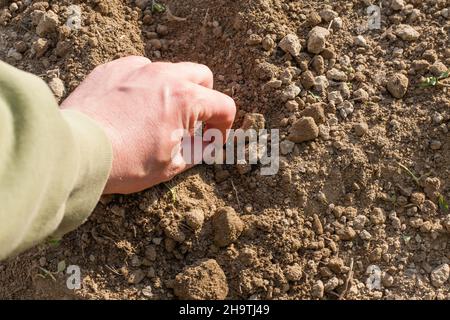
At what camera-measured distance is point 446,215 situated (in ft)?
6.34

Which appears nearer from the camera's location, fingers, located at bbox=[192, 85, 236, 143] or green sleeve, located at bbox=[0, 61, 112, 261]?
green sleeve, located at bbox=[0, 61, 112, 261]

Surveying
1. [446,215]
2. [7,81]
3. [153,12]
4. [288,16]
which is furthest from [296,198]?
[7,81]

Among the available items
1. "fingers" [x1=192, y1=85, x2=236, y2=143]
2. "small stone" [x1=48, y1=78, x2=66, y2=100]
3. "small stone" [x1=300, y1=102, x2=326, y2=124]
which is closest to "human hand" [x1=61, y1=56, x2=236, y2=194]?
"fingers" [x1=192, y1=85, x2=236, y2=143]

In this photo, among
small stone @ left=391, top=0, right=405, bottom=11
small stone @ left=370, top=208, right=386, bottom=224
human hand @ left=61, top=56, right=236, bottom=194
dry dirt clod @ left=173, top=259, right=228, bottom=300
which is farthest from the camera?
small stone @ left=391, top=0, right=405, bottom=11

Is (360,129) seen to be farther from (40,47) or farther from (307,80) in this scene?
(40,47)

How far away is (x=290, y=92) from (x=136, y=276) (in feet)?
2.35

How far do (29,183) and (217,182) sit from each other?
2.76ft

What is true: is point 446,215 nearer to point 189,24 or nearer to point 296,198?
point 296,198

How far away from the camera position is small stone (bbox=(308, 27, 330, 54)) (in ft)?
6.64

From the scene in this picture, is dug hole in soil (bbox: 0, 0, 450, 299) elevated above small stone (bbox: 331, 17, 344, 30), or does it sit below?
below

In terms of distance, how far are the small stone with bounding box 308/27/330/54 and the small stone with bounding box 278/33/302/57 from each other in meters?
0.04

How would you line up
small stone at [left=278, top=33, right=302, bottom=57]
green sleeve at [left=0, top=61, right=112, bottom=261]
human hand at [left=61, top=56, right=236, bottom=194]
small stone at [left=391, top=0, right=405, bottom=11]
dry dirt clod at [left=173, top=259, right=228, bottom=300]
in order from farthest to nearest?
small stone at [left=391, top=0, right=405, bottom=11], small stone at [left=278, top=33, right=302, bottom=57], dry dirt clod at [left=173, top=259, right=228, bottom=300], human hand at [left=61, top=56, right=236, bottom=194], green sleeve at [left=0, top=61, right=112, bottom=261]

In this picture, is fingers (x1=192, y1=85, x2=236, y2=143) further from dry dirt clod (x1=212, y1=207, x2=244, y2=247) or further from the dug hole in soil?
dry dirt clod (x1=212, y1=207, x2=244, y2=247)
